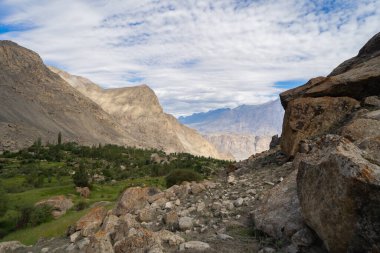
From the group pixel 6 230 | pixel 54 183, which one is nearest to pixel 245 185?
pixel 6 230

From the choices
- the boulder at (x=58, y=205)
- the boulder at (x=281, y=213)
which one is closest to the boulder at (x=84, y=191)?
the boulder at (x=58, y=205)

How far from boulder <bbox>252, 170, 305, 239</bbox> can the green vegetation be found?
13.6m

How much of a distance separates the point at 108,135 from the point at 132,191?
161m

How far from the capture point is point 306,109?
53.9 feet

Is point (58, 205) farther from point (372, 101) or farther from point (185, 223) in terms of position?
point (372, 101)

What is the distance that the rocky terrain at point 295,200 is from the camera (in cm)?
658

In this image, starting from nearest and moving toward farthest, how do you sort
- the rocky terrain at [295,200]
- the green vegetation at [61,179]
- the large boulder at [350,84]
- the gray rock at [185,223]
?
the rocky terrain at [295,200]
the gray rock at [185,223]
the large boulder at [350,84]
the green vegetation at [61,179]

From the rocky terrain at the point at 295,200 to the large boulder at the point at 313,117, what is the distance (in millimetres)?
39

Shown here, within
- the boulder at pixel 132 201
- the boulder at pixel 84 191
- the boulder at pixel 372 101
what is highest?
the boulder at pixel 372 101

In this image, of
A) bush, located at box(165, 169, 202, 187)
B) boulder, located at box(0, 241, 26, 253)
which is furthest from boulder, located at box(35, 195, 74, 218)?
boulder, located at box(0, 241, 26, 253)

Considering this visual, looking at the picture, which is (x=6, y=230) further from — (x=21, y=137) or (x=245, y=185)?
(x=21, y=137)

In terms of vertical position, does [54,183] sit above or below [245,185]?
below

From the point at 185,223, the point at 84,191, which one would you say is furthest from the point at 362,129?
the point at 84,191

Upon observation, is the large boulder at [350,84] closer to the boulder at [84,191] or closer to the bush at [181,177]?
the bush at [181,177]
